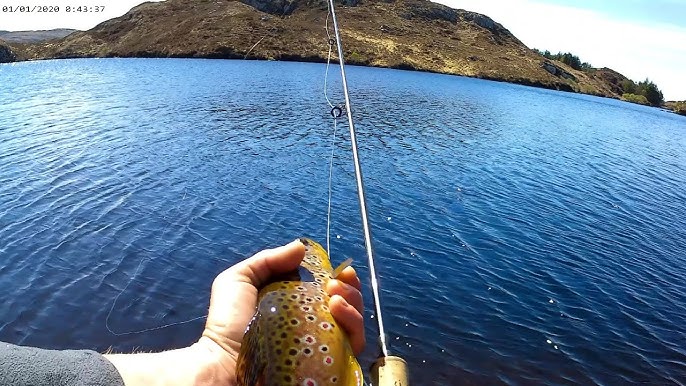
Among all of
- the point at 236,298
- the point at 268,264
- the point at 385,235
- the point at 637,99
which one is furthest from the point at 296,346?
the point at 637,99

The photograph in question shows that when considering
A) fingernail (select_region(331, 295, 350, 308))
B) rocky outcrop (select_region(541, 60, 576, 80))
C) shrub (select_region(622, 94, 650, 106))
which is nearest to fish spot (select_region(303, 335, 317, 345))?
fingernail (select_region(331, 295, 350, 308))

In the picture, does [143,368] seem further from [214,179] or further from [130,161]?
[130,161]

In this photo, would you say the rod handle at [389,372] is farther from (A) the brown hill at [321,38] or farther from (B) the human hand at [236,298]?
(A) the brown hill at [321,38]

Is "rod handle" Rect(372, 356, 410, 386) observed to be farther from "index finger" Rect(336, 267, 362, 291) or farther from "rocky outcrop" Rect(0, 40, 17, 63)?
"rocky outcrop" Rect(0, 40, 17, 63)

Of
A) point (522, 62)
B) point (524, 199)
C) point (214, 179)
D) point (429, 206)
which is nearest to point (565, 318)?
point (429, 206)

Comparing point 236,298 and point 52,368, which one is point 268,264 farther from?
point 52,368

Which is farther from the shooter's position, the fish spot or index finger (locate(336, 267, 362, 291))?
index finger (locate(336, 267, 362, 291))

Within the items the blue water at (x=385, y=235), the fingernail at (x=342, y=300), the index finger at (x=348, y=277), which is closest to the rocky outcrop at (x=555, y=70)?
the blue water at (x=385, y=235)
